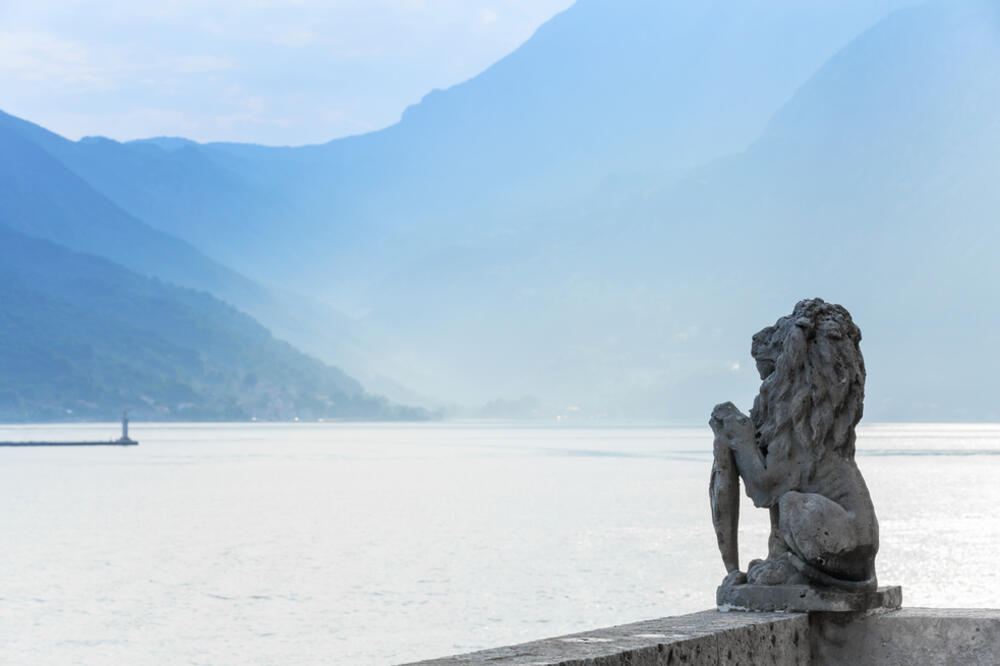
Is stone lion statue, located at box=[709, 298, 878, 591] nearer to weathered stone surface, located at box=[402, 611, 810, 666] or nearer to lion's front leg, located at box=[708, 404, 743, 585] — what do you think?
lion's front leg, located at box=[708, 404, 743, 585]

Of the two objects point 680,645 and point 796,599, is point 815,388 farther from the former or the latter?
point 680,645

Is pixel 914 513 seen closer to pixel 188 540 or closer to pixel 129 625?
A: pixel 188 540

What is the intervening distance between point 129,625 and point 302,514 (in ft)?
93.7

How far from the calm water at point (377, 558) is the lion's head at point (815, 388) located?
24.2m

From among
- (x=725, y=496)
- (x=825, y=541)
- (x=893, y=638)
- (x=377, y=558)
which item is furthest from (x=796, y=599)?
(x=377, y=558)

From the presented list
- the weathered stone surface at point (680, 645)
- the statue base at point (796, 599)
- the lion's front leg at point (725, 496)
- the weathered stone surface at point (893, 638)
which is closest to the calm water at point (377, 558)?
the lion's front leg at point (725, 496)

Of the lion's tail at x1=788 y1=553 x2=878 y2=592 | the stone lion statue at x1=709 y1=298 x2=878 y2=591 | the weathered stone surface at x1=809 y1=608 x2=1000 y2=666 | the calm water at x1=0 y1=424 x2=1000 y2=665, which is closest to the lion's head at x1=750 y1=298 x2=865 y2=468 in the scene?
the stone lion statue at x1=709 y1=298 x2=878 y2=591

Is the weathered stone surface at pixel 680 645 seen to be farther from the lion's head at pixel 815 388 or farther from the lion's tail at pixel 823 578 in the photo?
the lion's head at pixel 815 388

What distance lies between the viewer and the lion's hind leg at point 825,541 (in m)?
7.13

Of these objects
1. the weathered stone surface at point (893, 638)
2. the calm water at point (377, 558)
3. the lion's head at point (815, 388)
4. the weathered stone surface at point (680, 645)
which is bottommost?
the calm water at point (377, 558)

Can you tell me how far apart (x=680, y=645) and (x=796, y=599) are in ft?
4.81

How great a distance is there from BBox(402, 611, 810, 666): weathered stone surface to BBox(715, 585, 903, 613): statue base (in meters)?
0.10

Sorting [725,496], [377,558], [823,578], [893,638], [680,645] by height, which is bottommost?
[377,558]

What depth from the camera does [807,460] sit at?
24.3 feet
